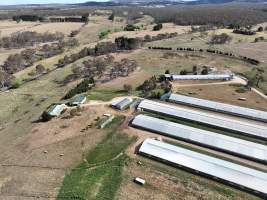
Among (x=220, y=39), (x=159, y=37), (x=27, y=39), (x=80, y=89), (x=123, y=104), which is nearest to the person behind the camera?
(x=123, y=104)

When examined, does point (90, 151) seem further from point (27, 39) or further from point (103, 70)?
point (27, 39)

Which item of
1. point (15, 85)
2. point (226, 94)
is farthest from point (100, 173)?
point (15, 85)

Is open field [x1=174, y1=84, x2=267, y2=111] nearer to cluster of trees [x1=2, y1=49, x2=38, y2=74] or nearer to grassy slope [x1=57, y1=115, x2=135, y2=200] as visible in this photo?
grassy slope [x1=57, y1=115, x2=135, y2=200]

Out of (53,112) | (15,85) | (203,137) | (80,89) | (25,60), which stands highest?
(203,137)

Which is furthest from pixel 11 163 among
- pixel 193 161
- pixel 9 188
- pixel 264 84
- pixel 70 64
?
pixel 70 64

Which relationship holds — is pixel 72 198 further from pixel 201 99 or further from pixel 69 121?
pixel 201 99

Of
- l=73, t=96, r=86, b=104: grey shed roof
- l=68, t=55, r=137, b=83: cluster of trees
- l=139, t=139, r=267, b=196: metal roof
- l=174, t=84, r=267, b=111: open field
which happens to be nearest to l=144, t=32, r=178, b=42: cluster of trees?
l=68, t=55, r=137, b=83: cluster of trees
